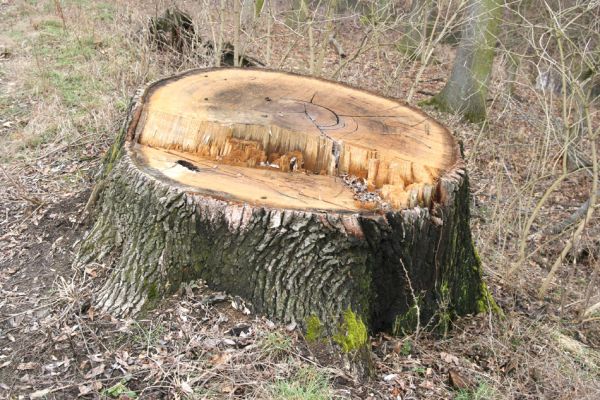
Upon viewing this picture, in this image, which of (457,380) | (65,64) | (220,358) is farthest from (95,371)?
(65,64)

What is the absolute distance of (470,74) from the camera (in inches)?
332

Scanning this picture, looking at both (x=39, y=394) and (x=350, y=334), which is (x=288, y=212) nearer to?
(x=350, y=334)

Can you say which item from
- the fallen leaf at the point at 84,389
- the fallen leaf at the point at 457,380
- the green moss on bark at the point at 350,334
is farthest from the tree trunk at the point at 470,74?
the fallen leaf at the point at 84,389

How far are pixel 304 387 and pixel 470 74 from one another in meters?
7.14

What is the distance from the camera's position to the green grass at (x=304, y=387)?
7.72ft

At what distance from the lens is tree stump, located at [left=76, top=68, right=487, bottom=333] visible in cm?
262

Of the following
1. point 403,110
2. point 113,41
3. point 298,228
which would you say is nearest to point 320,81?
point 403,110

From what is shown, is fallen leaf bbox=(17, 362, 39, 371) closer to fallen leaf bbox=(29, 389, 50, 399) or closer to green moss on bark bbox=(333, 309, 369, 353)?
fallen leaf bbox=(29, 389, 50, 399)

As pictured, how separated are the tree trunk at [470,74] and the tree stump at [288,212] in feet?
17.4

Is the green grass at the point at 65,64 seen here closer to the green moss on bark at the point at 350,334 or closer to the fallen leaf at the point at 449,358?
the green moss on bark at the point at 350,334

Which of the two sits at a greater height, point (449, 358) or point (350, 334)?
point (350, 334)

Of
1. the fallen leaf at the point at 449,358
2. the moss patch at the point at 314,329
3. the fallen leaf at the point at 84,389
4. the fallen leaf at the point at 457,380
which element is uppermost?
the moss patch at the point at 314,329

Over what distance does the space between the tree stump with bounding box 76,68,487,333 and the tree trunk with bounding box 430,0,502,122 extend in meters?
5.29

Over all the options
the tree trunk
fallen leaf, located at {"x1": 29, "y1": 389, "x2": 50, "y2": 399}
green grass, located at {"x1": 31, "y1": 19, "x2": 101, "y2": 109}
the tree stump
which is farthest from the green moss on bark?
the tree trunk
